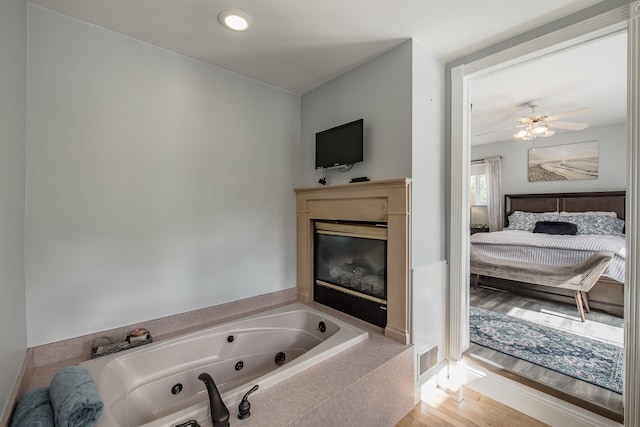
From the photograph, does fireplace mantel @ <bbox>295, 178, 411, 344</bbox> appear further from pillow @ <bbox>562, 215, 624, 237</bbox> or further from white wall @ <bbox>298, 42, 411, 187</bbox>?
pillow @ <bbox>562, 215, 624, 237</bbox>

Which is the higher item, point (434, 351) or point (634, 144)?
point (634, 144)

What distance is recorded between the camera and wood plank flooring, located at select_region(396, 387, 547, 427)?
1.77 metres

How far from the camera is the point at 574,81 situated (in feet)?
9.59

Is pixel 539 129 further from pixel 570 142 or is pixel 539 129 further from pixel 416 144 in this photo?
pixel 416 144

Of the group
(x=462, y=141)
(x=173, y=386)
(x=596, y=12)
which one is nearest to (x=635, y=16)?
(x=596, y=12)

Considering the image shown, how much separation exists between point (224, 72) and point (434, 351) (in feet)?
9.29

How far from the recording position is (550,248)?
3.58 metres

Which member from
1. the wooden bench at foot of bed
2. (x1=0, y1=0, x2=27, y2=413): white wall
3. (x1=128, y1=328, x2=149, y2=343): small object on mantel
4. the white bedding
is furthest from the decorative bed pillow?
(x1=0, y1=0, x2=27, y2=413): white wall

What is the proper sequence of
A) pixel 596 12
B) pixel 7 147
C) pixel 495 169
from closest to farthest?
pixel 7 147
pixel 596 12
pixel 495 169

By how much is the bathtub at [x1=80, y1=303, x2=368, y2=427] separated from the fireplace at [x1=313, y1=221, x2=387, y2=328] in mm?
240

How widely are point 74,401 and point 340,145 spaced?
2.18 meters

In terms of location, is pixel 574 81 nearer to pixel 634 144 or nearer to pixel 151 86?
pixel 634 144

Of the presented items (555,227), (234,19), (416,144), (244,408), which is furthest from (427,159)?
(555,227)

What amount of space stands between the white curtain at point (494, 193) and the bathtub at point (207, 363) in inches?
200
